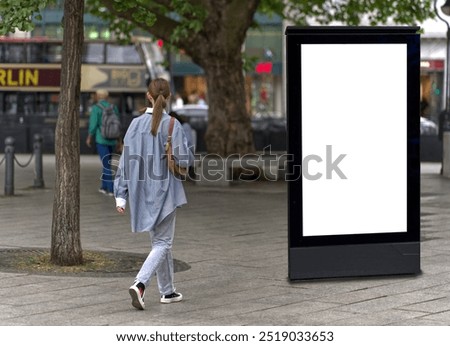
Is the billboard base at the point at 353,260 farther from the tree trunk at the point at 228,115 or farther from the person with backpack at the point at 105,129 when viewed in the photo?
the tree trunk at the point at 228,115

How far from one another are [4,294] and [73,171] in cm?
216

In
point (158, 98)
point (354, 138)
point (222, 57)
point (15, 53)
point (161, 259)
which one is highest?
point (15, 53)

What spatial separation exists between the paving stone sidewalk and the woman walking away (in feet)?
1.34

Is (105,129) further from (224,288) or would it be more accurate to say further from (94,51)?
(94,51)

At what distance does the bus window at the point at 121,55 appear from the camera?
40.6 m

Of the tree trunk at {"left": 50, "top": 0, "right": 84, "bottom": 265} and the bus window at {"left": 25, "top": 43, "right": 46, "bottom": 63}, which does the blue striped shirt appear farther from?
the bus window at {"left": 25, "top": 43, "right": 46, "bottom": 63}

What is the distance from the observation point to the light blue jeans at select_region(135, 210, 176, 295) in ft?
31.1

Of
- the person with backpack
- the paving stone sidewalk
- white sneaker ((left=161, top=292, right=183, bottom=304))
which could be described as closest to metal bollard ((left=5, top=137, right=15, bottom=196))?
the person with backpack

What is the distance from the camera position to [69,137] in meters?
11.9

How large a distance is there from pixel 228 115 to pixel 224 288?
14.5m

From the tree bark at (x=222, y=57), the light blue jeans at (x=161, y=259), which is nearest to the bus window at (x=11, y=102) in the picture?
the tree bark at (x=222, y=57)

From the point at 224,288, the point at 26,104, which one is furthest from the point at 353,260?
the point at 26,104

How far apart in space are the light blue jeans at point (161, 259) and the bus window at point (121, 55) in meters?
31.3
